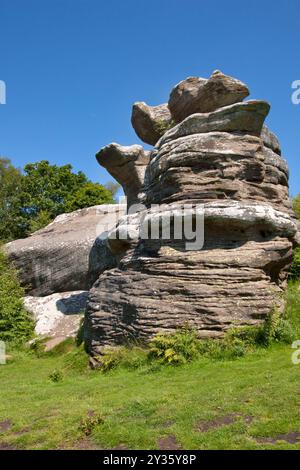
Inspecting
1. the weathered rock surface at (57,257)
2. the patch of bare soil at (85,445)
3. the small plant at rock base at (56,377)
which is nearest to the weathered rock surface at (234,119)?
the small plant at rock base at (56,377)

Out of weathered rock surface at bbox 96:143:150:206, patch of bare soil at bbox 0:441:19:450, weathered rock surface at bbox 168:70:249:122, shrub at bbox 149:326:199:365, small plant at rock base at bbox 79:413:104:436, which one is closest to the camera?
patch of bare soil at bbox 0:441:19:450

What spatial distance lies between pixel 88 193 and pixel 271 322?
3842 cm

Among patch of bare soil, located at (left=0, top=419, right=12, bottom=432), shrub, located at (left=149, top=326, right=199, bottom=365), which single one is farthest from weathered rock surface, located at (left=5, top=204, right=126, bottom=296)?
patch of bare soil, located at (left=0, top=419, right=12, bottom=432)

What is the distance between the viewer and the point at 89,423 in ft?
27.2

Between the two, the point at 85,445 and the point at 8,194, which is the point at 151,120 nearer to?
the point at 85,445

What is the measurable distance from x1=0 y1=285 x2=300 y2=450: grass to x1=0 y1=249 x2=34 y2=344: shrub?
A: 8619mm

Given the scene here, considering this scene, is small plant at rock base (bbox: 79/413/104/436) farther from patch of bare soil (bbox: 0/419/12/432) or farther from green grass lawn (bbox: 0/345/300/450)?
patch of bare soil (bbox: 0/419/12/432)

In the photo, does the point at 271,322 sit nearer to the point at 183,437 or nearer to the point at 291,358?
the point at 291,358

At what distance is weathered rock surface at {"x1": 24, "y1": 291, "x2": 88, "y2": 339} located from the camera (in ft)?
74.3

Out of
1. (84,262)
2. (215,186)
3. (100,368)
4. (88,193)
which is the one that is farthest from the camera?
(88,193)

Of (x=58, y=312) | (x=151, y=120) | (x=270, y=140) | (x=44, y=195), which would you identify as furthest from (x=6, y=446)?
(x=44, y=195)

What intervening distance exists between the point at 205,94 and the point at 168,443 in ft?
49.9
